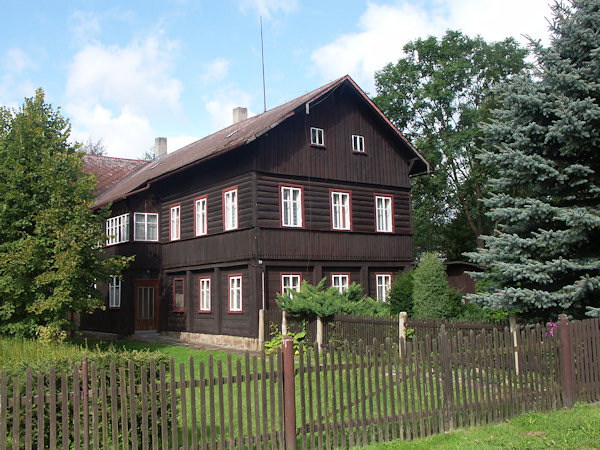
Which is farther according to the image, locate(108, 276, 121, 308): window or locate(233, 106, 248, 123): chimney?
locate(233, 106, 248, 123): chimney

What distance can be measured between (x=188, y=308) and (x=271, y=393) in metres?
17.8

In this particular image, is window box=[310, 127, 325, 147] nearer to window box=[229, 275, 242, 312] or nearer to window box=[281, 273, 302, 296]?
window box=[281, 273, 302, 296]

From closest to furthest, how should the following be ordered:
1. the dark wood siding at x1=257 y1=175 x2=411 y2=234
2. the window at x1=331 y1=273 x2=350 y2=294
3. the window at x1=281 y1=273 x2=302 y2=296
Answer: the dark wood siding at x1=257 y1=175 x2=411 y2=234
the window at x1=281 y1=273 x2=302 y2=296
the window at x1=331 y1=273 x2=350 y2=294

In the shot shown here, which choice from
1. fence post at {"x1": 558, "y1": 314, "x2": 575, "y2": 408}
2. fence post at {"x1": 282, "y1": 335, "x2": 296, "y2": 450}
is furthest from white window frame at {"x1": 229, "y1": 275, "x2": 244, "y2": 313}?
fence post at {"x1": 282, "y1": 335, "x2": 296, "y2": 450}

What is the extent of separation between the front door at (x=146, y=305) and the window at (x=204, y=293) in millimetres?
4118

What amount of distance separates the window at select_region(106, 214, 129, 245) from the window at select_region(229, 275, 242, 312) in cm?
715

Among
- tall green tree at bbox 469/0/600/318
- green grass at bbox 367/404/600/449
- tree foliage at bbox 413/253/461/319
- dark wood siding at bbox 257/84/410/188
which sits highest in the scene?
dark wood siding at bbox 257/84/410/188

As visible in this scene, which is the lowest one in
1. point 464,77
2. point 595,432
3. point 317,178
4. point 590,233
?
point 595,432

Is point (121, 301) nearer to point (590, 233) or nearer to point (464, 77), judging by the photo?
point (590, 233)

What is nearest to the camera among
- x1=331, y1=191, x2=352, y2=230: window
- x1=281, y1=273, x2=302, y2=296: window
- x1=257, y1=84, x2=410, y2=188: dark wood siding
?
x1=281, y1=273, x2=302, y2=296: window

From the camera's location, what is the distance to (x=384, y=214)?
24609mm

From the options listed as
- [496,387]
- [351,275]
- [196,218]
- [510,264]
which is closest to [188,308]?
[196,218]

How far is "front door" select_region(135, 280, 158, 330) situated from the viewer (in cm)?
2698

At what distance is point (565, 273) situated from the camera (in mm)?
12016
